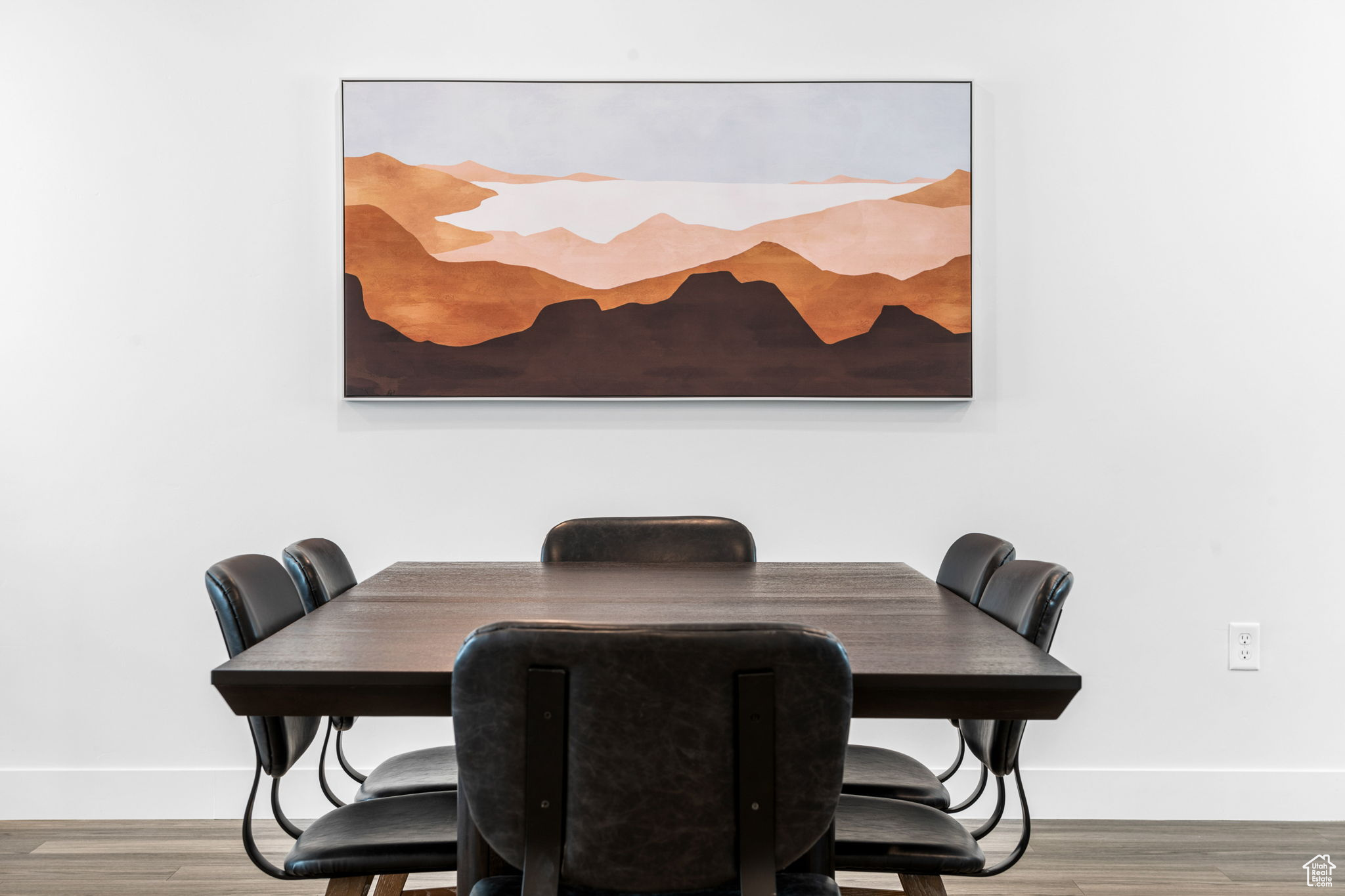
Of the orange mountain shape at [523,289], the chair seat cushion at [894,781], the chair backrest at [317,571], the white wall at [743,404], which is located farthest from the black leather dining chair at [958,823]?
the orange mountain shape at [523,289]

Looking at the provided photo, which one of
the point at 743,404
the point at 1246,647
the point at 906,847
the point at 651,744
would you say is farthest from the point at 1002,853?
the point at 651,744

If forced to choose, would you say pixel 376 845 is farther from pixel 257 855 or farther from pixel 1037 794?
pixel 1037 794

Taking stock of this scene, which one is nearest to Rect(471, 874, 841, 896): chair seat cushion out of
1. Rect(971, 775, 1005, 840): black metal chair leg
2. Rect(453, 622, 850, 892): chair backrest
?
Rect(453, 622, 850, 892): chair backrest

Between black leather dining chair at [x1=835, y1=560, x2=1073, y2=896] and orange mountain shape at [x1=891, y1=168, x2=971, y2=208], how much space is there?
137cm

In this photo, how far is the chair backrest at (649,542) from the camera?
6.77 ft

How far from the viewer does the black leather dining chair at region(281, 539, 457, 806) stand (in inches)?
61.4

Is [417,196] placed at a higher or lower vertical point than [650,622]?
higher

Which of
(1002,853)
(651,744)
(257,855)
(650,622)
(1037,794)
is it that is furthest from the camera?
(1037,794)

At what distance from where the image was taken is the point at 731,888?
40.2 inches

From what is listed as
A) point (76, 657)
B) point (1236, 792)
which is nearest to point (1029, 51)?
point (1236, 792)

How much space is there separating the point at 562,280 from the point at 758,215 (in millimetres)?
573

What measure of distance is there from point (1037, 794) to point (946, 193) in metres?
1.67

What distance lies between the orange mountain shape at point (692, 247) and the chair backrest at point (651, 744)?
175 centimetres

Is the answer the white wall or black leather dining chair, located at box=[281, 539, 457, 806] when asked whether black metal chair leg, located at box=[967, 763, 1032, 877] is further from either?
the white wall
